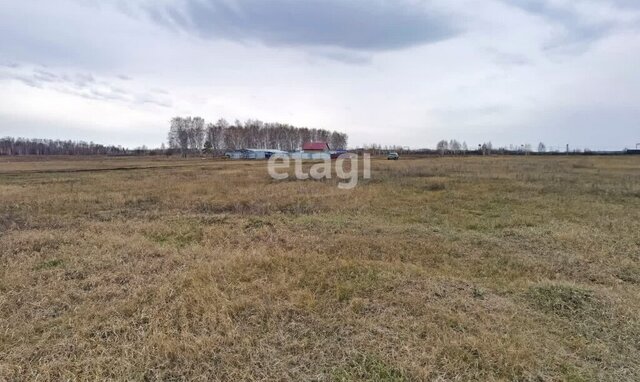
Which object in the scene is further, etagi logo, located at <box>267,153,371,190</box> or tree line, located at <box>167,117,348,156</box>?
tree line, located at <box>167,117,348,156</box>

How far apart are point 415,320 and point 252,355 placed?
178 centimetres

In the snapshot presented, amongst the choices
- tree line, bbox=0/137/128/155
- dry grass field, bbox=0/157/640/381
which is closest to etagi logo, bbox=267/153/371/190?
dry grass field, bbox=0/157/640/381

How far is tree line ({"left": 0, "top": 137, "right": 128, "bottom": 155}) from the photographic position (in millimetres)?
117375

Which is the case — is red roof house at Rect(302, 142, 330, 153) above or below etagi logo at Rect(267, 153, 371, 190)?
above

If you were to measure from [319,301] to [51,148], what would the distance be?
162m

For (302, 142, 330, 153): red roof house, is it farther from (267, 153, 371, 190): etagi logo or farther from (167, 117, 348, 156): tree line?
(267, 153, 371, 190): etagi logo

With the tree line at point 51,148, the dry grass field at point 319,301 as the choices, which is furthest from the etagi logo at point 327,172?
the tree line at point 51,148

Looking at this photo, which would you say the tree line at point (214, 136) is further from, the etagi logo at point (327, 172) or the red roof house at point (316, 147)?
the etagi logo at point (327, 172)

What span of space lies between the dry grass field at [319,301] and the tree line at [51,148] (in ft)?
410

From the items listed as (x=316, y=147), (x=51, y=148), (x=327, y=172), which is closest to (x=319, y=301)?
(x=327, y=172)

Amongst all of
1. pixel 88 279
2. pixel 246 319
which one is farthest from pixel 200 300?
pixel 88 279

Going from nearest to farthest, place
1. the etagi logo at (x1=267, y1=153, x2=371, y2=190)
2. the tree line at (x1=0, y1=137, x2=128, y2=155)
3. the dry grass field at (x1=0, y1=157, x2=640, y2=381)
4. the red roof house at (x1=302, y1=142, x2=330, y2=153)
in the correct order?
the dry grass field at (x1=0, y1=157, x2=640, y2=381) < the etagi logo at (x1=267, y1=153, x2=371, y2=190) < the red roof house at (x1=302, y1=142, x2=330, y2=153) < the tree line at (x1=0, y1=137, x2=128, y2=155)

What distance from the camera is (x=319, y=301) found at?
14.0ft

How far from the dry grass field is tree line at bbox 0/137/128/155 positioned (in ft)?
410
